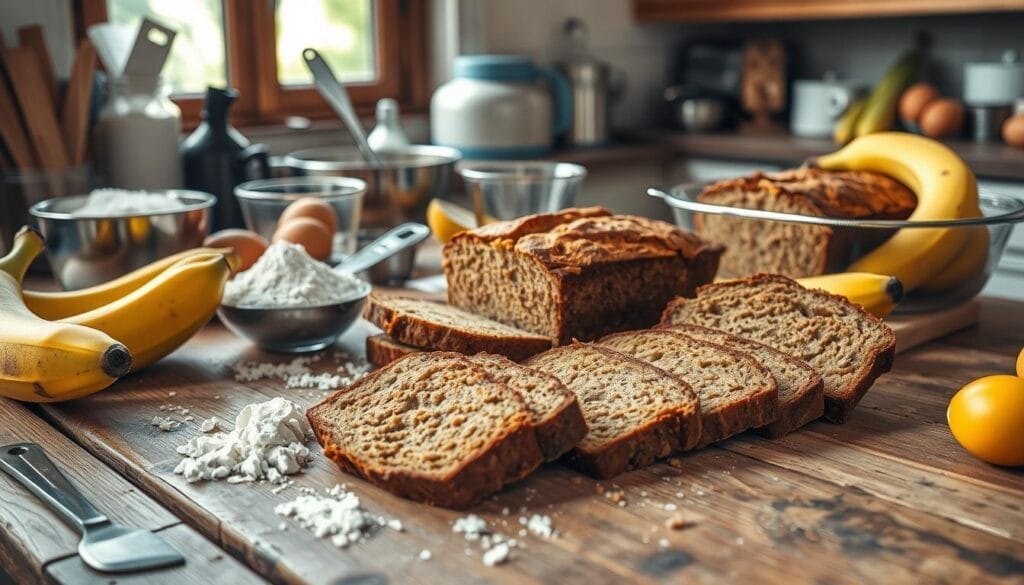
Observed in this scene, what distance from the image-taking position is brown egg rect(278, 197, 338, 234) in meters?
1.85

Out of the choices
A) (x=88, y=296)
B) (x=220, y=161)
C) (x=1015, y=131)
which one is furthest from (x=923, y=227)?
(x=1015, y=131)

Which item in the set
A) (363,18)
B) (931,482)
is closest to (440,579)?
(931,482)

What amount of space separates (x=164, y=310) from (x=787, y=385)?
81cm

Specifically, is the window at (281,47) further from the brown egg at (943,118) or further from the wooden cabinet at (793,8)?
the brown egg at (943,118)

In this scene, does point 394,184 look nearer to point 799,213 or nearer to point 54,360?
point 799,213

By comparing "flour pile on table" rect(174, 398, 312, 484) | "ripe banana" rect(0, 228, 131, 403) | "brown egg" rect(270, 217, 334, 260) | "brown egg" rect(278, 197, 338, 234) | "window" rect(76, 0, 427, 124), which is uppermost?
"window" rect(76, 0, 427, 124)

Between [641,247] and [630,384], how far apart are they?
1.13 feet

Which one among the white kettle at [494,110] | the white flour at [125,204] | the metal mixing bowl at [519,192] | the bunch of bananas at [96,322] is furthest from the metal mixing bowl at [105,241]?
the white kettle at [494,110]

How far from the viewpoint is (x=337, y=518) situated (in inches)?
36.8

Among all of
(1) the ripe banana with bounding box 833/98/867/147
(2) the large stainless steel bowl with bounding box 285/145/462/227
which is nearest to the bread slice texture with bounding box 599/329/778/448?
(2) the large stainless steel bowl with bounding box 285/145/462/227

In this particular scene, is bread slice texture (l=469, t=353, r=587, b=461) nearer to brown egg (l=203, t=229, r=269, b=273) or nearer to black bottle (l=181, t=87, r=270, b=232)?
brown egg (l=203, t=229, r=269, b=273)

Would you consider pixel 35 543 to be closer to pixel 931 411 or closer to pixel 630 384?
pixel 630 384

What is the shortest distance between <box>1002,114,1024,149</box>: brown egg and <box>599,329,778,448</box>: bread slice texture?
207 cm

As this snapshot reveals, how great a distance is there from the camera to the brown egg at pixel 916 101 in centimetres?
329
